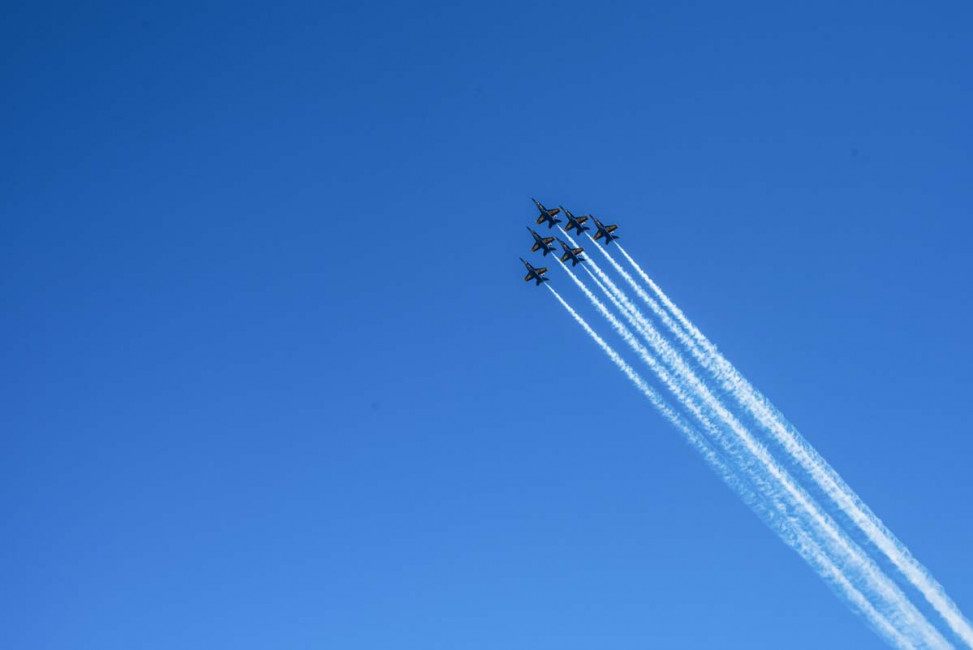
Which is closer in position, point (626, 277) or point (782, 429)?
point (782, 429)

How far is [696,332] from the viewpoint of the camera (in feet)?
348

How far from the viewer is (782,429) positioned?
98.1 m

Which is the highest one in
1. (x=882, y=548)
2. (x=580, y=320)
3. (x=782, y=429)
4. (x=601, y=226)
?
(x=601, y=226)

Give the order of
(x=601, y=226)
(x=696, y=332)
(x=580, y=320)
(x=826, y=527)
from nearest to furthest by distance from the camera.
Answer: (x=826, y=527) → (x=696, y=332) → (x=580, y=320) → (x=601, y=226)

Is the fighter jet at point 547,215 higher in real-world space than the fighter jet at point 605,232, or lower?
higher

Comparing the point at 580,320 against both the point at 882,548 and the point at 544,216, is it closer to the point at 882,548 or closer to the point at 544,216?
the point at 544,216

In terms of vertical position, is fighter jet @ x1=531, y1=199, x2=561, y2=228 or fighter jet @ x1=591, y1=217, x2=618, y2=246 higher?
fighter jet @ x1=531, y1=199, x2=561, y2=228

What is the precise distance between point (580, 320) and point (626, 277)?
25.6ft

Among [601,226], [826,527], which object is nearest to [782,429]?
[826,527]

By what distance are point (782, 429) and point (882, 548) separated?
578 inches

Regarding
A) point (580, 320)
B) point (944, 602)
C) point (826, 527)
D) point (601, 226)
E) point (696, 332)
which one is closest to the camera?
point (944, 602)

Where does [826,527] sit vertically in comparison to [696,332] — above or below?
below

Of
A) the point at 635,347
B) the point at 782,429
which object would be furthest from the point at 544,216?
the point at 782,429

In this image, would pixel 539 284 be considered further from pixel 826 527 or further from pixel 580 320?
pixel 826 527
